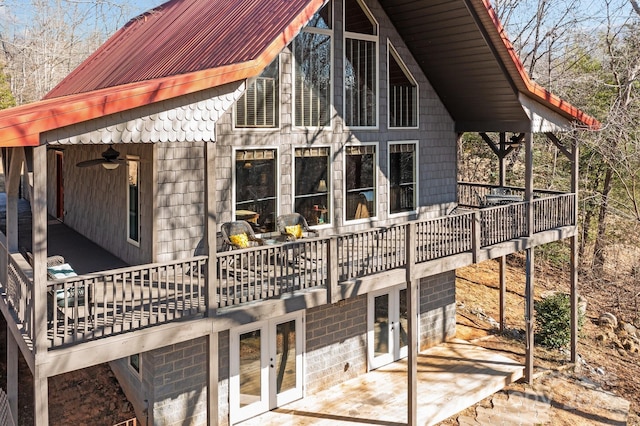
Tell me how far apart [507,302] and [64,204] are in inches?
564

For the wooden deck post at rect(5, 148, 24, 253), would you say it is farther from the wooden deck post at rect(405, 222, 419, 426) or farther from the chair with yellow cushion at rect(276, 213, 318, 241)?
the wooden deck post at rect(405, 222, 419, 426)

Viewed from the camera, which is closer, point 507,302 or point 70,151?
point 70,151

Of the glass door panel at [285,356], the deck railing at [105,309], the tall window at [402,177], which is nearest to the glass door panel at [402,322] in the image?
the tall window at [402,177]

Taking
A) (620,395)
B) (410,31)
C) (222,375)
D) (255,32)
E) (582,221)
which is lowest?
(620,395)

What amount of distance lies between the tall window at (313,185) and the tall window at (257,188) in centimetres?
65

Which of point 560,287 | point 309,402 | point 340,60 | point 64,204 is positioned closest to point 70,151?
point 64,204

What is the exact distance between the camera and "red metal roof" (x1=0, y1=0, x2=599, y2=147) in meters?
6.70

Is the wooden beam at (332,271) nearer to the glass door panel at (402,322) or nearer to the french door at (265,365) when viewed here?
the french door at (265,365)

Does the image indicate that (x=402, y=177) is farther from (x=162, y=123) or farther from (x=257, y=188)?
(x=162, y=123)

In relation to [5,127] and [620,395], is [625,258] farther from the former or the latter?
[5,127]

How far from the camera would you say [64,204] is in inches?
624

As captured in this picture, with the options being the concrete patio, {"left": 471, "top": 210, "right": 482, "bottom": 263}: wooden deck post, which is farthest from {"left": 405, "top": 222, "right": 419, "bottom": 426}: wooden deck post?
{"left": 471, "top": 210, "right": 482, "bottom": 263}: wooden deck post

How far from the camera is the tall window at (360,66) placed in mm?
12344

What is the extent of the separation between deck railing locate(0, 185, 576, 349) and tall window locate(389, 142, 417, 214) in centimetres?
193
